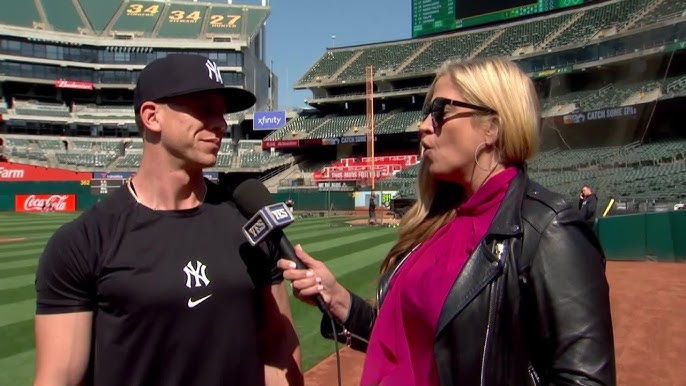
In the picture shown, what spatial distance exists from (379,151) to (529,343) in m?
50.0

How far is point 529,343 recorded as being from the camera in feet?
5.16

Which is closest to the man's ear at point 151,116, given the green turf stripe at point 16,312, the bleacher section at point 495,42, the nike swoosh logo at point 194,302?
the nike swoosh logo at point 194,302

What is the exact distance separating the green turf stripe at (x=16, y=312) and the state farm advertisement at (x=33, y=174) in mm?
38979

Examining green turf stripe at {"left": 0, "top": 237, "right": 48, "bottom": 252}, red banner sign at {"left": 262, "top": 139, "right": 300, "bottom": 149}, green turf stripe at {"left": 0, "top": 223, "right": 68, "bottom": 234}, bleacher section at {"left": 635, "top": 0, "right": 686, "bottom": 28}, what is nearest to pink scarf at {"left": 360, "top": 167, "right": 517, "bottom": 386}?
green turf stripe at {"left": 0, "top": 237, "right": 48, "bottom": 252}

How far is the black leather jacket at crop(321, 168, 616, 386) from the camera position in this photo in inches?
59.2

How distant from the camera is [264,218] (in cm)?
193

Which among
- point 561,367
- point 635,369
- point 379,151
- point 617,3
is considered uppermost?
point 617,3

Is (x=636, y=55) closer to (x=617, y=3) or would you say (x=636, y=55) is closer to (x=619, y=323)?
(x=619, y=323)

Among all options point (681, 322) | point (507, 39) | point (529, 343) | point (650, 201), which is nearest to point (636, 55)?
point (650, 201)

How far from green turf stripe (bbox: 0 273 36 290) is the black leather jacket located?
10532 mm

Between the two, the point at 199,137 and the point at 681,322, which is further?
the point at 681,322

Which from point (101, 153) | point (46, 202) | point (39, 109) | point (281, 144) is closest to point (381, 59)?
point (281, 144)

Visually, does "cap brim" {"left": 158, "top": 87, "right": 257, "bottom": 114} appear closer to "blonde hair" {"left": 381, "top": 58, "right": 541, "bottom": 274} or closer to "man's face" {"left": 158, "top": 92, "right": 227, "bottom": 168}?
"man's face" {"left": 158, "top": 92, "right": 227, "bottom": 168}

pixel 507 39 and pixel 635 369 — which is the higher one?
pixel 507 39
